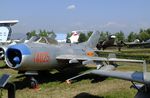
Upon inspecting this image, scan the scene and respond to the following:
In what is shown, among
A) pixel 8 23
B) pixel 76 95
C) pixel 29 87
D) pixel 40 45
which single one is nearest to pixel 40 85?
pixel 29 87

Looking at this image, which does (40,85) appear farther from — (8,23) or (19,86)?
(8,23)

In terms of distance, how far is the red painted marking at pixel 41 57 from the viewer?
39.5 ft

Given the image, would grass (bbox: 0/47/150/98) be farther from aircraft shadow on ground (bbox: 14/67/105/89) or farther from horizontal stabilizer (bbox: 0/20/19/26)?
horizontal stabilizer (bbox: 0/20/19/26)

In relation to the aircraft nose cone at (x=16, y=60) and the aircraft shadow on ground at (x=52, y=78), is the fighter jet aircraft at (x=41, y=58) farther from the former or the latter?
the aircraft shadow on ground at (x=52, y=78)

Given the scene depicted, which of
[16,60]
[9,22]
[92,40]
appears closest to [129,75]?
[16,60]

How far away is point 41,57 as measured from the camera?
12258mm

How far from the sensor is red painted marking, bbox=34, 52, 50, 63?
1203 centimetres

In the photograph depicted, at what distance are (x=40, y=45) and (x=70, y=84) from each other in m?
2.00

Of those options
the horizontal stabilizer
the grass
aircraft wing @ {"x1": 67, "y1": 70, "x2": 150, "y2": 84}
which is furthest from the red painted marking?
the horizontal stabilizer

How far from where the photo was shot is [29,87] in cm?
1221

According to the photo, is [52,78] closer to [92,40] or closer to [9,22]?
[92,40]

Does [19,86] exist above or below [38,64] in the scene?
below

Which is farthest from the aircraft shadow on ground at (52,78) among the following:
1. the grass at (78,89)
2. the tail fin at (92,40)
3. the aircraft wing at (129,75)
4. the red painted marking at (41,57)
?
the aircraft wing at (129,75)

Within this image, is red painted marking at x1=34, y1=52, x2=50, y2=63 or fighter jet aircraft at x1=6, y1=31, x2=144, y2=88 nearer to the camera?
fighter jet aircraft at x1=6, y1=31, x2=144, y2=88
